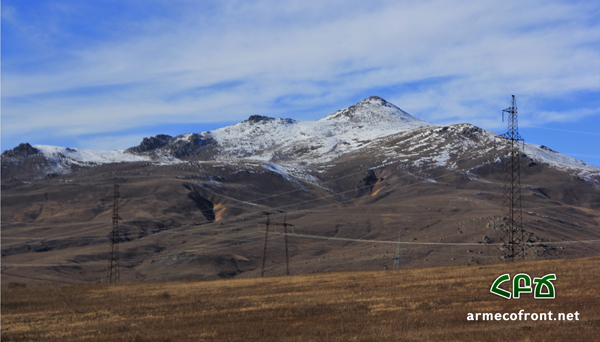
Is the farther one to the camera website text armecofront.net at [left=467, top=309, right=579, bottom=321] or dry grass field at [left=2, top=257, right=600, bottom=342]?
website text armecofront.net at [left=467, top=309, right=579, bottom=321]

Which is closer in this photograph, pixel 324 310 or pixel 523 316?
pixel 523 316

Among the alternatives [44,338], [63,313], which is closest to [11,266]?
[63,313]

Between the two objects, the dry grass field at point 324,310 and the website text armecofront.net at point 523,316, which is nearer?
the dry grass field at point 324,310

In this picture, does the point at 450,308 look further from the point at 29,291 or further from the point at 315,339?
the point at 29,291

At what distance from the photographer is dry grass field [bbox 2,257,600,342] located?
110 ft

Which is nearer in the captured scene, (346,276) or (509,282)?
(509,282)

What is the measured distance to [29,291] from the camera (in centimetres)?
6450

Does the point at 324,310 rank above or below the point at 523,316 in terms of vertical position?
below

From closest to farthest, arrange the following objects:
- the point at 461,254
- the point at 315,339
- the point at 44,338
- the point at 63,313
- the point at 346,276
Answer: the point at 315,339, the point at 44,338, the point at 63,313, the point at 346,276, the point at 461,254

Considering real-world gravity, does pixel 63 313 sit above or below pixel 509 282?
below

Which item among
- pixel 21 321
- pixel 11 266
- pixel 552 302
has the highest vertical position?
pixel 552 302

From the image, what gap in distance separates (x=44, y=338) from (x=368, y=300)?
23060 mm

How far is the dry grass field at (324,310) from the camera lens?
3350 cm

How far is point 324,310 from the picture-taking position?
139 feet
